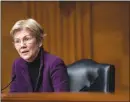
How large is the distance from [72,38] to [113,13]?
394mm

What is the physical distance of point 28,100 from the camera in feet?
2.74

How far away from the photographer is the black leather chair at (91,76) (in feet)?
5.35

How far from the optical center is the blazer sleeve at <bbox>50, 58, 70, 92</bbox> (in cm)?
153

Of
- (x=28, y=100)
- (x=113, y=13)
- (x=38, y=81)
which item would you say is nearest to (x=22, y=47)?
(x=38, y=81)

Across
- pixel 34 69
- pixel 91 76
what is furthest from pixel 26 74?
pixel 91 76

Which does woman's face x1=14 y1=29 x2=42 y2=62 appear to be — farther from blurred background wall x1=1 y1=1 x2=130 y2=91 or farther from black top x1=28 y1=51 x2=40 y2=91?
blurred background wall x1=1 y1=1 x2=130 y2=91

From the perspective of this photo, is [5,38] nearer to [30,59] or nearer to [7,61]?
[7,61]

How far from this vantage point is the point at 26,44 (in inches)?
65.0

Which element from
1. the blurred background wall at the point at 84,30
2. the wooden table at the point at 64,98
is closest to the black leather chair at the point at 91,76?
the wooden table at the point at 64,98

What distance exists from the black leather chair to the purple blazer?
11 cm

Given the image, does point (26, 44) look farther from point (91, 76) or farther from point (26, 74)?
point (91, 76)

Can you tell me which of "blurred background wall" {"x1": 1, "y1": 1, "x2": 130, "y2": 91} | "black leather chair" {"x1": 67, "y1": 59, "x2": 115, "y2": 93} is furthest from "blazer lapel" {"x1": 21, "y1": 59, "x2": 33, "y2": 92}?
"blurred background wall" {"x1": 1, "y1": 1, "x2": 130, "y2": 91}

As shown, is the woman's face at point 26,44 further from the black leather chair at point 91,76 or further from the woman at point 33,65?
the black leather chair at point 91,76

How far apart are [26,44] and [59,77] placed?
0.23m
